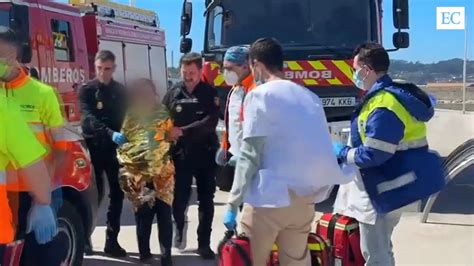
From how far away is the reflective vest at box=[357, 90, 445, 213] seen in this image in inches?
155

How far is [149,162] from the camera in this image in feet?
18.3

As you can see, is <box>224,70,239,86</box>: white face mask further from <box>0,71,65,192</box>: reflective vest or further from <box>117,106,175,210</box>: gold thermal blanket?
<box>0,71,65,192</box>: reflective vest

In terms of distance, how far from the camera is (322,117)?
366 centimetres

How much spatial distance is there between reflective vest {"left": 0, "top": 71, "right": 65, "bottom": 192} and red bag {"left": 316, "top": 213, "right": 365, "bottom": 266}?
5.74ft

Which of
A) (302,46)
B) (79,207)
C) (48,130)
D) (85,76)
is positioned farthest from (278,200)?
(85,76)

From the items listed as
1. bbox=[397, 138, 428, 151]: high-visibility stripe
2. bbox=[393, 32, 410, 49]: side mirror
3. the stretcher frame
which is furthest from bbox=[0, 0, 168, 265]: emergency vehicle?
the stretcher frame

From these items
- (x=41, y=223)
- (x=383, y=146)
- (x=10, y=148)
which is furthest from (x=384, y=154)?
(x=10, y=148)

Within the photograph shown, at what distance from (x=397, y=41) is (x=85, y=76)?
4.41 meters

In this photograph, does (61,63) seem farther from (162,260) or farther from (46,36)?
(162,260)

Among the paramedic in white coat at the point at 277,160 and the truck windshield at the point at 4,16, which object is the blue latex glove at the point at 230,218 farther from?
the truck windshield at the point at 4,16

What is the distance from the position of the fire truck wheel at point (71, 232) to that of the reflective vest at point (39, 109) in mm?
1165

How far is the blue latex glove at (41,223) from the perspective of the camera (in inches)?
136

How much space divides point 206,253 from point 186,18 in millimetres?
4342

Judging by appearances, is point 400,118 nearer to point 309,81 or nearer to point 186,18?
point 309,81
